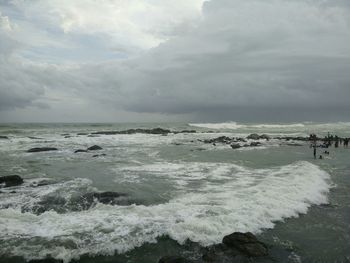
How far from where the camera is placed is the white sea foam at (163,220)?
9805 mm

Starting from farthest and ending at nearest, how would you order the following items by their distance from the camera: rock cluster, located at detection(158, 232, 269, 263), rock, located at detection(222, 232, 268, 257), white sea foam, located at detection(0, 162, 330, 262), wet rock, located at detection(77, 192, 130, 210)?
wet rock, located at detection(77, 192, 130, 210)
white sea foam, located at detection(0, 162, 330, 262)
rock, located at detection(222, 232, 268, 257)
rock cluster, located at detection(158, 232, 269, 263)

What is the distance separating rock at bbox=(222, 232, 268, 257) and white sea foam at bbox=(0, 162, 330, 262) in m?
0.66

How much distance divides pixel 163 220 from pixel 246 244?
10.9 feet

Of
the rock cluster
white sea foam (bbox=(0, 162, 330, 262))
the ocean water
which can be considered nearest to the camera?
the rock cluster

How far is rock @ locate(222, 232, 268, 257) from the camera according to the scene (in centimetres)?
932

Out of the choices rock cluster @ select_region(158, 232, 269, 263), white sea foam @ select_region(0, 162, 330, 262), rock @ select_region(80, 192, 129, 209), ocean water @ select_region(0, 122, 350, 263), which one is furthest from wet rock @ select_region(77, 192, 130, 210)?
rock cluster @ select_region(158, 232, 269, 263)

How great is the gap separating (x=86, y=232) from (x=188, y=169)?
45.0 ft

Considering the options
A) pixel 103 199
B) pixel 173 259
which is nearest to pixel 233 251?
pixel 173 259

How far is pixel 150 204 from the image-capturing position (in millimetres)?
14141

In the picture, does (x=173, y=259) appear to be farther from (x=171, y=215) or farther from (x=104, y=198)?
(x=104, y=198)

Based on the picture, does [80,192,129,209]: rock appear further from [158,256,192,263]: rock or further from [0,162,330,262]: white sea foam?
[158,256,192,263]: rock

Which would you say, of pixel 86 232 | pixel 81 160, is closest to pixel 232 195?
pixel 86 232

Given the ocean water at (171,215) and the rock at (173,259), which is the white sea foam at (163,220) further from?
the rock at (173,259)

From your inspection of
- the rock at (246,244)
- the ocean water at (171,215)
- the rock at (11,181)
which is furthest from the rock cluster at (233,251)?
the rock at (11,181)
